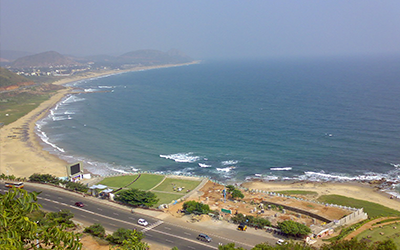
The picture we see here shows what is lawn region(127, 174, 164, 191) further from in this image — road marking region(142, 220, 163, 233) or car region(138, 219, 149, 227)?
car region(138, 219, 149, 227)

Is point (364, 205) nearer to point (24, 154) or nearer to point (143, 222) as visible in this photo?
point (143, 222)

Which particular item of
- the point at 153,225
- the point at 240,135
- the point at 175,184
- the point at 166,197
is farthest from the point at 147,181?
the point at 240,135

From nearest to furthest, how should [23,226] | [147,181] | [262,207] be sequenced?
[23,226]
[262,207]
[147,181]

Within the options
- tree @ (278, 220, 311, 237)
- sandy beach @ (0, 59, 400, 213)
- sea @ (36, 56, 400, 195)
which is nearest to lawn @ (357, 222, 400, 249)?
tree @ (278, 220, 311, 237)

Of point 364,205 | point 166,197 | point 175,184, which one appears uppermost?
point 175,184

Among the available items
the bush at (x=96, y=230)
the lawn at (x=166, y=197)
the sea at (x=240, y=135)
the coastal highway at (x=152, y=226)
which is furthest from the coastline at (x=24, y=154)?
the bush at (x=96, y=230)

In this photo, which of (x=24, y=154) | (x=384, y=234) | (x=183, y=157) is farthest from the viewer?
(x=24, y=154)

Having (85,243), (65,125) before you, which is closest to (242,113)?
(65,125)
